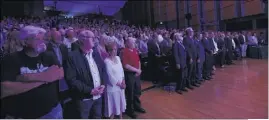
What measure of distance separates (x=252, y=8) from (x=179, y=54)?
7368mm

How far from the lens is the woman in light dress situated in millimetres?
2602

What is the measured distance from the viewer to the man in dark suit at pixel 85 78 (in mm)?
2016

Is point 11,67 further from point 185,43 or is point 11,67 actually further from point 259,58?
point 259,58

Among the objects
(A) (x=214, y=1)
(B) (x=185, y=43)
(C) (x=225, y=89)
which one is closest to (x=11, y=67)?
(B) (x=185, y=43)

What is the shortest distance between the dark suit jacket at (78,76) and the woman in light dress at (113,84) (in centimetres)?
54

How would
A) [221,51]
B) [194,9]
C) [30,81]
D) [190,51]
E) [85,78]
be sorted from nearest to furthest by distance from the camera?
[30,81] < [85,78] < [190,51] < [221,51] < [194,9]

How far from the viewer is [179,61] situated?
4324 millimetres

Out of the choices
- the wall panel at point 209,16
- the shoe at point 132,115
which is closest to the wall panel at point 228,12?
the wall panel at point 209,16

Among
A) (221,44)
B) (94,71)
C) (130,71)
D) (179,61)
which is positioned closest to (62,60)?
(94,71)

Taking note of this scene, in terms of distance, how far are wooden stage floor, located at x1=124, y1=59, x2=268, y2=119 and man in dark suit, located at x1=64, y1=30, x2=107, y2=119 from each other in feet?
3.90

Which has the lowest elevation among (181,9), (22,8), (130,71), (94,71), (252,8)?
(130,71)

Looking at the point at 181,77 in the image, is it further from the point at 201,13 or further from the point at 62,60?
the point at 201,13

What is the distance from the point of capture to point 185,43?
15.3 feet

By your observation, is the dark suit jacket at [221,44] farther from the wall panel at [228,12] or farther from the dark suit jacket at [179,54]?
the wall panel at [228,12]
